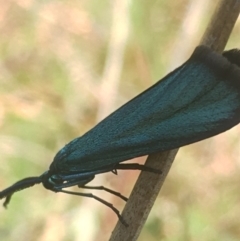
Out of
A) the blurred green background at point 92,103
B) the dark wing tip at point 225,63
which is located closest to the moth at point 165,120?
the dark wing tip at point 225,63

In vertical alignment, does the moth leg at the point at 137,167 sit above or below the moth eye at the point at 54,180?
below

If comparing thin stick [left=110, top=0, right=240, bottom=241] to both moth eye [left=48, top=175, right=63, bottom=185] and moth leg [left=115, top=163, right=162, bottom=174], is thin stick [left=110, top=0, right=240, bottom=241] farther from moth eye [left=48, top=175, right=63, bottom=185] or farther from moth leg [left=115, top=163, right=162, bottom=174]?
moth eye [left=48, top=175, right=63, bottom=185]

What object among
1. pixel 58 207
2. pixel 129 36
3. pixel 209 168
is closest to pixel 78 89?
pixel 129 36

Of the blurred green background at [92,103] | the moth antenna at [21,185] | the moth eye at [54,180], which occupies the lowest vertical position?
the moth eye at [54,180]

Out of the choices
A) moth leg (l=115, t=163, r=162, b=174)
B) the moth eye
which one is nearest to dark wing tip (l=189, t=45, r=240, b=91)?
moth leg (l=115, t=163, r=162, b=174)

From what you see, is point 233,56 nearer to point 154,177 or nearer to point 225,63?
point 225,63

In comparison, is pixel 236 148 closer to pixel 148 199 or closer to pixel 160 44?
pixel 160 44

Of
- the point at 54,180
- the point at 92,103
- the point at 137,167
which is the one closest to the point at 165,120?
the point at 137,167

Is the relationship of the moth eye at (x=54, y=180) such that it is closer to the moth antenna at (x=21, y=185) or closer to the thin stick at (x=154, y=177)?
the moth antenna at (x=21, y=185)

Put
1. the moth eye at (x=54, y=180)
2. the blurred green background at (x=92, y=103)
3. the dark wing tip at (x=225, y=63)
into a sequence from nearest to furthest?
the dark wing tip at (x=225, y=63) → the moth eye at (x=54, y=180) → the blurred green background at (x=92, y=103)
